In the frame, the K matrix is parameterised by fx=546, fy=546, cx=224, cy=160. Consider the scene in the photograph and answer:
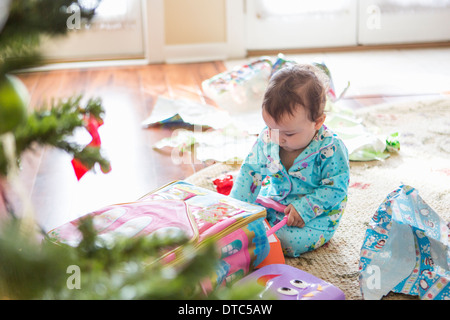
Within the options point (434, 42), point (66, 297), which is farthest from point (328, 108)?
point (66, 297)

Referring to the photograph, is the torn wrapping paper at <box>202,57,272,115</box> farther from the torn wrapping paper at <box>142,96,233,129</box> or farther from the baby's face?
the baby's face

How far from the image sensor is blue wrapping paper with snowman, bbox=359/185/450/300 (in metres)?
1.07

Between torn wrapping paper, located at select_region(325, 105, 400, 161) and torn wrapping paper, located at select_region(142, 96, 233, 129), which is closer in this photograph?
torn wrapping paper, located at select_region(325, 105, 400, 161)

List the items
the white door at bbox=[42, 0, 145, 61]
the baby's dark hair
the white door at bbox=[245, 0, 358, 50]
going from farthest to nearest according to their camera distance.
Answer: the white door at bbox=[245, 0, 358, 50]
the white door at bbox=[42, 0, 145, 61]
the baby's dark hair

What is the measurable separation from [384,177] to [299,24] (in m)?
1.82

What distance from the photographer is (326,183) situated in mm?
1265

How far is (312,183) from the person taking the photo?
1295 mm

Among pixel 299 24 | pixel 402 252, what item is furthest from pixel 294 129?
pixel 299 24

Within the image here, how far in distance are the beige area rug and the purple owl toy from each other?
0.07 meters

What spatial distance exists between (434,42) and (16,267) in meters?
3.40

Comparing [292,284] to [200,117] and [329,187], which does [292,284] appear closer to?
[329,187]

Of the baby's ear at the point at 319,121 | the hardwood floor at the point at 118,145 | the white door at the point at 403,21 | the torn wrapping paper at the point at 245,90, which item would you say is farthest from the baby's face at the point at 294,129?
the white door at the point at 403,21

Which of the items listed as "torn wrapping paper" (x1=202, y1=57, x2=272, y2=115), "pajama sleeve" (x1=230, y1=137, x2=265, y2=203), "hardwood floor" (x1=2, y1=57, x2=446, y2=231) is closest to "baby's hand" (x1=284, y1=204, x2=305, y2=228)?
"pajama sleeve" (x1=230, y1=137, x2=265, y2=203)
